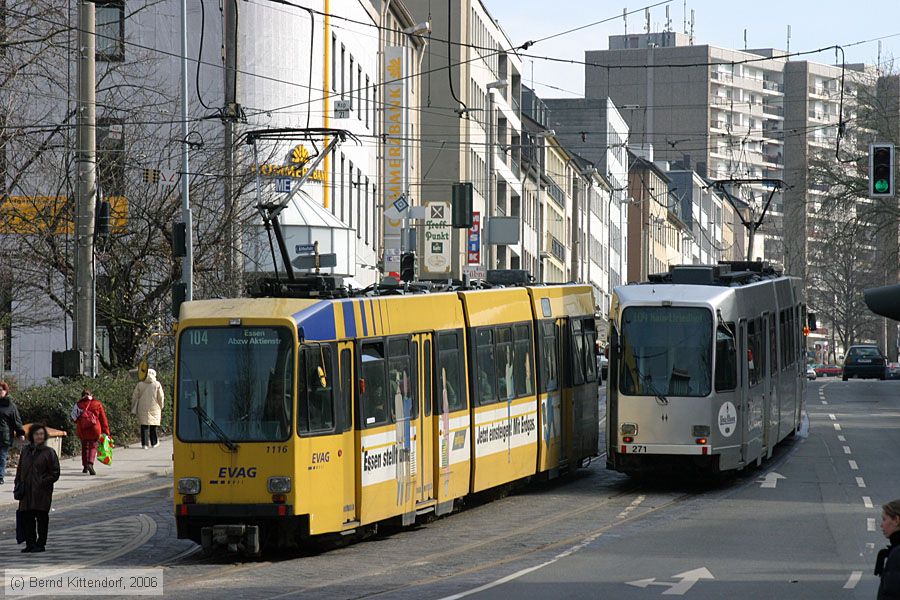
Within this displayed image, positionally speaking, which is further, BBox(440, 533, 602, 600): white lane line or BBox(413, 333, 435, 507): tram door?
BBox(413, 333, 435, 507): tram door

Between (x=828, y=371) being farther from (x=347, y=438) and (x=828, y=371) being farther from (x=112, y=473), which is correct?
(x=347, y=438)

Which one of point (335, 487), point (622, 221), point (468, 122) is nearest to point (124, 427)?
point (335, 487)

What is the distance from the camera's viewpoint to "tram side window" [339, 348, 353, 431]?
56.7 ft

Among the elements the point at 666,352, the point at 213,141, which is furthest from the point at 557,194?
the point at 666,352

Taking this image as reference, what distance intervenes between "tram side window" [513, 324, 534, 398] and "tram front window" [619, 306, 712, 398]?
1495mm

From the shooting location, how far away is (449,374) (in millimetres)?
20297

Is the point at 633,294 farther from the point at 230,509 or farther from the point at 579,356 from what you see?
the point at 230,509

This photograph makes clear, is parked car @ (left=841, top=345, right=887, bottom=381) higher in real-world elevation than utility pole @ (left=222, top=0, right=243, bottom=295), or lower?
lower

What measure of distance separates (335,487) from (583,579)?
3241 mm

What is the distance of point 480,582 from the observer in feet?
48.1

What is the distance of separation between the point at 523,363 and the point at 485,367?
1.71 metres

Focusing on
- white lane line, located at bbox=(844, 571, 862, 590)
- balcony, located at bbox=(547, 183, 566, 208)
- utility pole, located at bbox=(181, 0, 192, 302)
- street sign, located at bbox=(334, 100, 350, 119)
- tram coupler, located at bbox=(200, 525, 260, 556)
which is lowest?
white lane line, located at bbox=(844, 571, 862, 590)

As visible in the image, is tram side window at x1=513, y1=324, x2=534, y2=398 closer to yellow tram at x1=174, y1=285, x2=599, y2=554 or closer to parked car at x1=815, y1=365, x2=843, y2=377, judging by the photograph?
yellow tram at x1=174, y1=285, x2=599, y2=554

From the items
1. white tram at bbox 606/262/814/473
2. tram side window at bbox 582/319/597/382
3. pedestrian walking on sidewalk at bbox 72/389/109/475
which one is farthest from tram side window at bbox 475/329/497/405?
pedestrian walking on sidewalk at bbox 72/389/109/475
